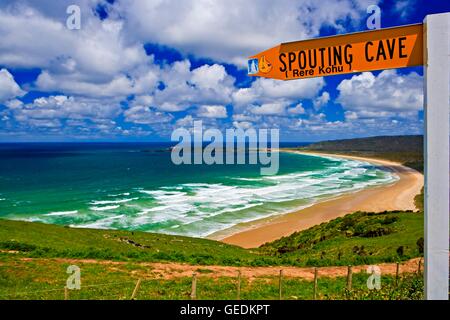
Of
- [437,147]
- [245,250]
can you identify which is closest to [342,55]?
[437,147]

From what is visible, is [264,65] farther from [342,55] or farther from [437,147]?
[437,147]

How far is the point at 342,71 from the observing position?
3.99m

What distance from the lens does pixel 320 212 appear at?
47.3 metres

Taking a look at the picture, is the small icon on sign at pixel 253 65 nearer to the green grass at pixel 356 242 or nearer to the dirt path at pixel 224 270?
the dirt path at pixel 224 270

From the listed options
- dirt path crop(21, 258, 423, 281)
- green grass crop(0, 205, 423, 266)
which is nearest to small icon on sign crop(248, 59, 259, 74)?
dirt path crop(21, 258, 423, 281)

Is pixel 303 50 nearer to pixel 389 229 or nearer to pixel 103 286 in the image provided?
pixel 103 286

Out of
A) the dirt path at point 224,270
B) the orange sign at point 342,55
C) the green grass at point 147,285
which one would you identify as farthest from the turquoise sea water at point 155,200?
the orange sign at point 342,55

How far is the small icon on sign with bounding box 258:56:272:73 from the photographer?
427cm

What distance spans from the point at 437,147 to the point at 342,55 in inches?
58.4

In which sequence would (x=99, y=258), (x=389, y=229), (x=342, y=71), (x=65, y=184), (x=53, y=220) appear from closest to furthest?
(x=342, y=71)
(x=99, y=258)
(x=389, y=229)
(x=53, y=220)
(x=65, y=184)

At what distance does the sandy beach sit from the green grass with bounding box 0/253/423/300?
65.3ft
